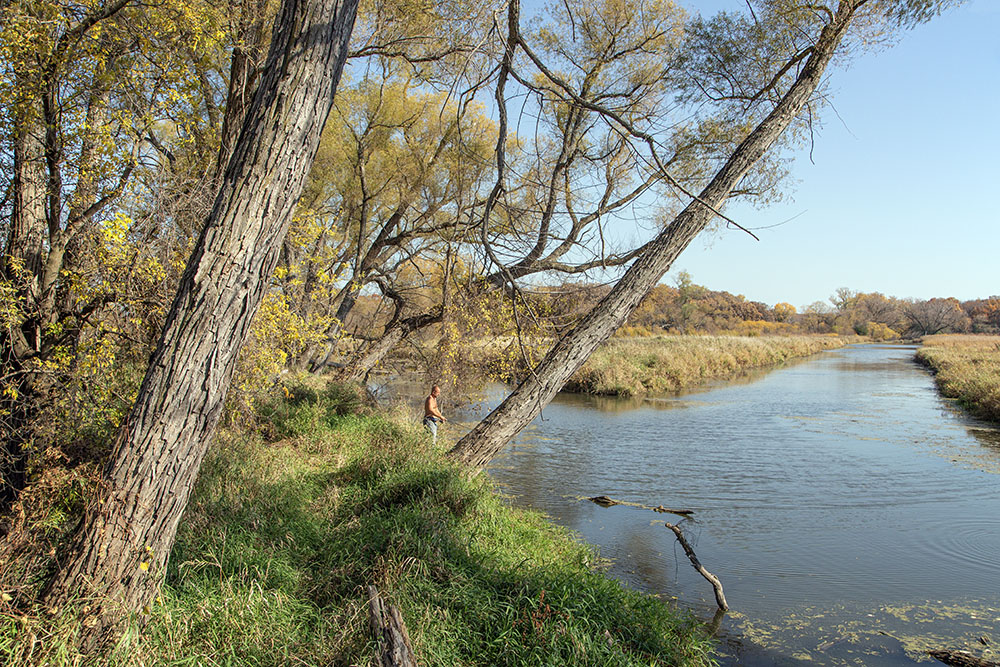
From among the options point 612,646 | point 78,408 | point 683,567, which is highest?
point 78,408

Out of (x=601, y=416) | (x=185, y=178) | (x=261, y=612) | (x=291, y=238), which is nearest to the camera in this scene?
(x=261, y=612)

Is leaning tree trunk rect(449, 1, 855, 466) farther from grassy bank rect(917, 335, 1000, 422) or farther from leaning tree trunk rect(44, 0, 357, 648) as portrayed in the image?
grassy bank rect(917, 335, 1000, 422)

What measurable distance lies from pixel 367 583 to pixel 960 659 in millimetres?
4596

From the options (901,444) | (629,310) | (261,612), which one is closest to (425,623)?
(261,612)

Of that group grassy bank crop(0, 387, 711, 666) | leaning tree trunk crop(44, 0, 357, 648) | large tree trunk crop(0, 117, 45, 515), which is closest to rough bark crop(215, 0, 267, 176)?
large tree trunk crop(0, 117, 45, 515)

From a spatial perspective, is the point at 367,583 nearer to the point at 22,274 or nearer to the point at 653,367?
the point at 22,274

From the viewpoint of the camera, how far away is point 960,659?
193 inches

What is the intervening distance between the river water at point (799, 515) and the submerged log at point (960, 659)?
7.6 inches

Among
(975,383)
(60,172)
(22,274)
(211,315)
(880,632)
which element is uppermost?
(60,172)

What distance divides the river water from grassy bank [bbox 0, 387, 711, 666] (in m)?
1.14

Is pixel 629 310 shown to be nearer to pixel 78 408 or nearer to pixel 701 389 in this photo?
pixel 78 408

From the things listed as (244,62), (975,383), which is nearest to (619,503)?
(244,62)

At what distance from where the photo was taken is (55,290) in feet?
17.8

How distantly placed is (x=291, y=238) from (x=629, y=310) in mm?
4634
